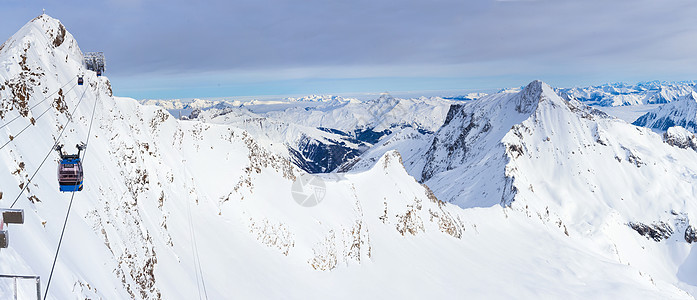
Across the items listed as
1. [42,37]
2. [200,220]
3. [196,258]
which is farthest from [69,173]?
[42,37]

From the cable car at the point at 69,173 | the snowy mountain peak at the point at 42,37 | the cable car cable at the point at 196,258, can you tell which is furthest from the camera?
the snowy mountain peak at the point at 42,37

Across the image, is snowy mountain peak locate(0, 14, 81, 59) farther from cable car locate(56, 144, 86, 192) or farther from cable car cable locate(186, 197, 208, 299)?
cable car cable locate(186, 197, 208, 299)

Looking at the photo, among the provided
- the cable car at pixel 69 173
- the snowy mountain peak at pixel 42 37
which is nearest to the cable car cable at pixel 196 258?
the cable car at pixel 69 173

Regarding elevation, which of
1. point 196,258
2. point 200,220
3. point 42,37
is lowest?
point 196,258

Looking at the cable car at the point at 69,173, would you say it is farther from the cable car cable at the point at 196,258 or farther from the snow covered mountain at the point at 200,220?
the cable car cable at the point at 196,258

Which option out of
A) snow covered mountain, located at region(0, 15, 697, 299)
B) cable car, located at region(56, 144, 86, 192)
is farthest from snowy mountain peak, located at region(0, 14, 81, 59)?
cable car, located at region(56, 144, 86, 192)

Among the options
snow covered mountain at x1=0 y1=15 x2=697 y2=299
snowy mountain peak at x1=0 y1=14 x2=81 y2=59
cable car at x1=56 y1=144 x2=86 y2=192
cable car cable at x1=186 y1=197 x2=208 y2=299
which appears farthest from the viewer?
snowy mountain peak at x1=0 y1=14 x2=81 y2=59

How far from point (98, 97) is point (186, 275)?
64.3 ft

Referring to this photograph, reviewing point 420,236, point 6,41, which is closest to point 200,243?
point 6,41

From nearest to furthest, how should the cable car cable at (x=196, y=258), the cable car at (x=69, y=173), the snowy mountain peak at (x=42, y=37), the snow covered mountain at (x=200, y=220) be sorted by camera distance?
1. the cable car at (x=69, y=173)
2. the snow covered mountain at (x=200, y=220)
3. the cable car cable at (x=196, y=258)
4. the snowy mountain peak at (x=42, y=37)

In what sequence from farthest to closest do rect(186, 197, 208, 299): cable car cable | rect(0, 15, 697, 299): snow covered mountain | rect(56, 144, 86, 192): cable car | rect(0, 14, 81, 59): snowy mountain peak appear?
rect(0, 14, 81, 59): snowy mountain peak, rect(186, 197, 208, 299): cable car cable, rect(0, 15, 697, 299): snow covered mountain, rect(56, 144, 86, 192): cable car

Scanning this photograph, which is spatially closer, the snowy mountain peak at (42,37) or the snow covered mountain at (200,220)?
the snow covered mountain at (200,220)

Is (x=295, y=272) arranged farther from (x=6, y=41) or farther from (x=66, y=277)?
(x=6, y=41)

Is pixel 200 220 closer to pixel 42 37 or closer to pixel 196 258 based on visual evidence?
pixel 196 258
